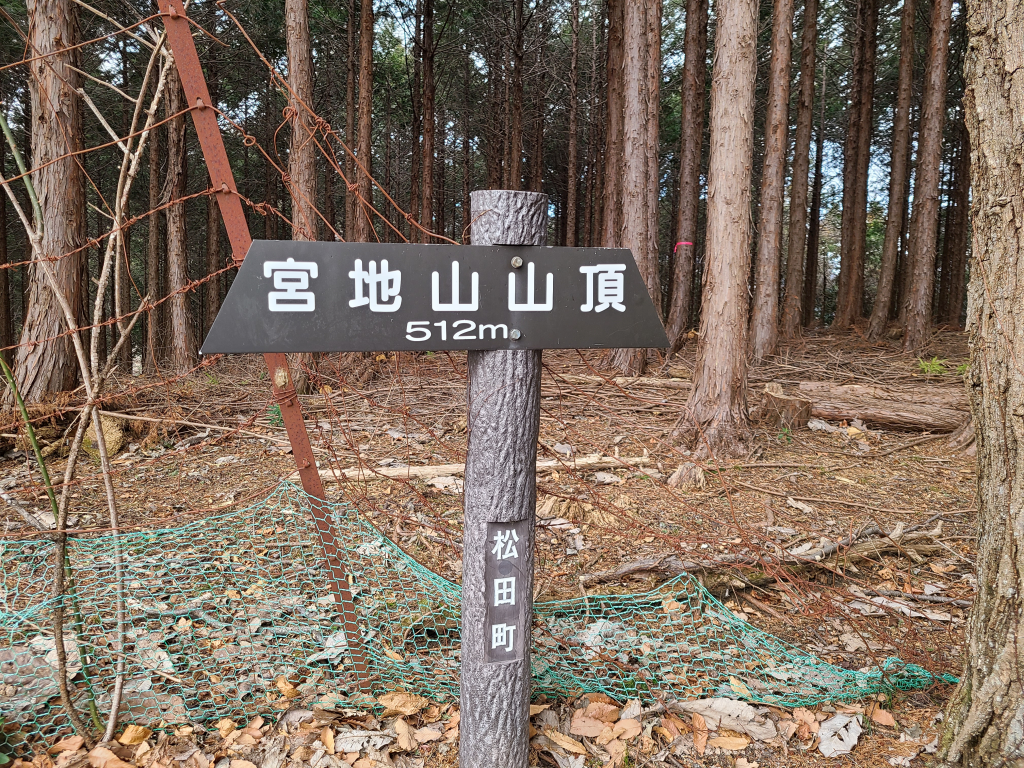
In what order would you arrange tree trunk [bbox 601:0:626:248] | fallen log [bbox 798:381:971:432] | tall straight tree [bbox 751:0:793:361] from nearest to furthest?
1. fallen log [bbox 798:381:971:432]
2. tall straight tree [bbox 751:0:793:361]
3. tree trunk [bbox 601:0:626:248]

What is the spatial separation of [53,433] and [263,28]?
12280 mm

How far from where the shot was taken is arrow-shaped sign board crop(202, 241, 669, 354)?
1.74 m

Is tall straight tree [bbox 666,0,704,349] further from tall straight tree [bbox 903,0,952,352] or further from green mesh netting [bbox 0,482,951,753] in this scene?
green mesh netting [bbox 0,482,951,753]

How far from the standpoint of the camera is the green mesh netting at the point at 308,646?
2545mm

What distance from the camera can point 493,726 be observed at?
209 cm

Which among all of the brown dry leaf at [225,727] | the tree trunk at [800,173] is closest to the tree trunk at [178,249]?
the brown dry leaf at [225,727]

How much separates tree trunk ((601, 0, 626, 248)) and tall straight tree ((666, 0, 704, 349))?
4.25ft

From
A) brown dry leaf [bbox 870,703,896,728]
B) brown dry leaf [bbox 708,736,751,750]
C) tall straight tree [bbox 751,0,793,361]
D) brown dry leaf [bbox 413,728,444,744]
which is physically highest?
tall straight tree [bbox 751,0,793,361]

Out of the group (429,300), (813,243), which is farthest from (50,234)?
(813,243)

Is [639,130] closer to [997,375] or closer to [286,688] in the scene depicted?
[997,375]

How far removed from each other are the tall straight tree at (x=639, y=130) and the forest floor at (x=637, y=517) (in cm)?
176

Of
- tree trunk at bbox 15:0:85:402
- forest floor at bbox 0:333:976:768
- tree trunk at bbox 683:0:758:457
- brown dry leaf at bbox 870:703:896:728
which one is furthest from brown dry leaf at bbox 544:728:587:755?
tree trunk at bbox 15:0:85:402

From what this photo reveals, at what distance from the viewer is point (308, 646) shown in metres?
2.95

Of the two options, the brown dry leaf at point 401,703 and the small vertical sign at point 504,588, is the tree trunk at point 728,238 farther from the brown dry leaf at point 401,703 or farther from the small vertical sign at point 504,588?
the small vertical sign at point 504,588
